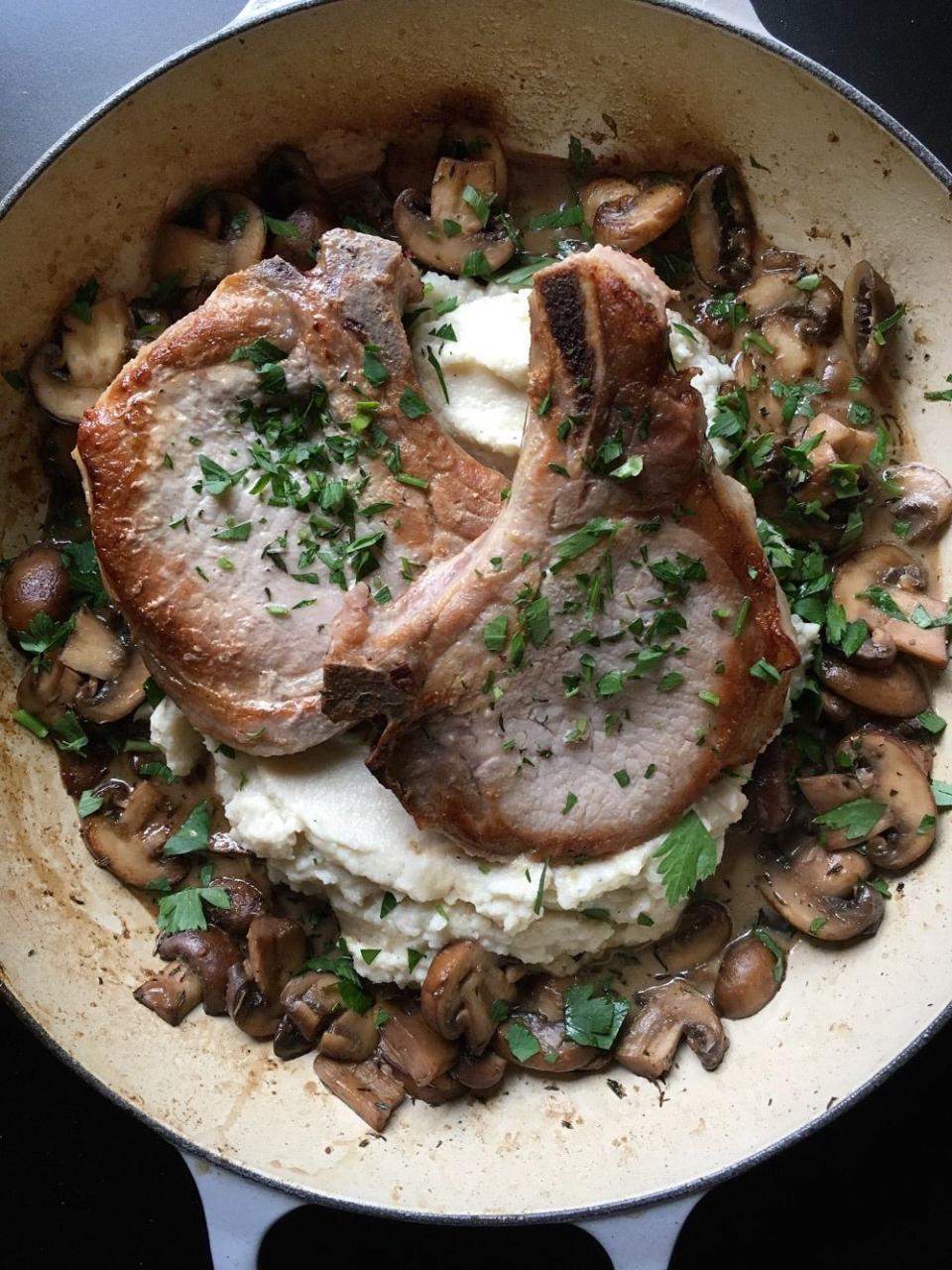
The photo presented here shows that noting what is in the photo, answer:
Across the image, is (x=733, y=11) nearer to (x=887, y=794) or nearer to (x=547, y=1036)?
(x=887, y=794)

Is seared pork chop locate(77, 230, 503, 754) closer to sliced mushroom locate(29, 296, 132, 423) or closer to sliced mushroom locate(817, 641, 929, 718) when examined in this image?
sliced mushroom locate(29, 296, 132, 423)

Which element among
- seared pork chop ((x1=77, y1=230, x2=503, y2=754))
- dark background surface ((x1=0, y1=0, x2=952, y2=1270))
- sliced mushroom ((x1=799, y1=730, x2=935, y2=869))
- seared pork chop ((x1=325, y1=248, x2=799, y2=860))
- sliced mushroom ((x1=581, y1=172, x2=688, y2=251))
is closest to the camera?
seared pork chop ((x1=325, y1=248, x2=799, y2=860))

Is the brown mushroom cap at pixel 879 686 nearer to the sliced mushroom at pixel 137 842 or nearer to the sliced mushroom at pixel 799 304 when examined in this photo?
the sliced mushroom at pixel 799 304

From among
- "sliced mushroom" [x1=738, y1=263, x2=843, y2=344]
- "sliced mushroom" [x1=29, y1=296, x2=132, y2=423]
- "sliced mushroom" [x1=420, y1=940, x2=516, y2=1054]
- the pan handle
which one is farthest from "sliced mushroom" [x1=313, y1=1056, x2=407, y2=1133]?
the pan handle

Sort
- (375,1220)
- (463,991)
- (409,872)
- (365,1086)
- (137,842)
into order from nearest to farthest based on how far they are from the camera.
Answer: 1. (409,872)
2. (463,991)
3. (365,1086)
4. (137,842)
5. (375,1220)

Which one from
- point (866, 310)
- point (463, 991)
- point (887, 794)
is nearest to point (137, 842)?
point (463, 991)
